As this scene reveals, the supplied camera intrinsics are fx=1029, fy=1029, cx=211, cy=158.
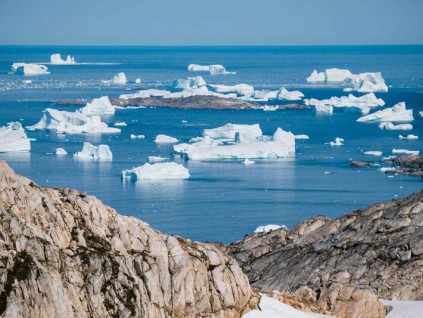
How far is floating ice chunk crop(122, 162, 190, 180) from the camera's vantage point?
62750 millimetres

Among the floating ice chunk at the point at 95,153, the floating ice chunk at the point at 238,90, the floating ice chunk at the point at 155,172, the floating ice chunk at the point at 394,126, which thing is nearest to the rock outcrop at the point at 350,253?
the floating ice chunk at the point at 155,172

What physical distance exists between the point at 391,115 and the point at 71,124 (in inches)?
1213

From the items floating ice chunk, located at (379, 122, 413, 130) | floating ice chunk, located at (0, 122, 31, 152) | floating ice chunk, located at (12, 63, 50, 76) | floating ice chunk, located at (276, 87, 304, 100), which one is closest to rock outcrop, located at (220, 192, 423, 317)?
floating ice chunk, located at (0, 122, 31, 152)

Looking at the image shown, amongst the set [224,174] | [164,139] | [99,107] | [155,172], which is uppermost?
[99,107]

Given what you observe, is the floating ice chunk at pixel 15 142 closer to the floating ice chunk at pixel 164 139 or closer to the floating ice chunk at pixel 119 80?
the floating ice chunk at pixel 164 139

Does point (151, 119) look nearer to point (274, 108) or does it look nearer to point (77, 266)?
point (274, 108)

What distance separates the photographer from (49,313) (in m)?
15.3

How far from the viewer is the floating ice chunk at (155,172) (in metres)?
62.8

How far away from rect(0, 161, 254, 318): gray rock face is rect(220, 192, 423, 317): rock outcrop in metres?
7.29

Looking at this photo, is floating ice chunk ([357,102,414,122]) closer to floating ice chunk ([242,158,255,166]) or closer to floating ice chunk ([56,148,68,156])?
floating ice chunk ([242,158,255,166])

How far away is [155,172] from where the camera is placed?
6297cm

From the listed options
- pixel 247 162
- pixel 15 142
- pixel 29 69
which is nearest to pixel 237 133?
pixel 247 162

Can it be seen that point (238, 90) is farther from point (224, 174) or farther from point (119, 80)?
point (224, 174)

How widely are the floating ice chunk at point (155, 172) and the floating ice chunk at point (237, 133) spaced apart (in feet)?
45.8
